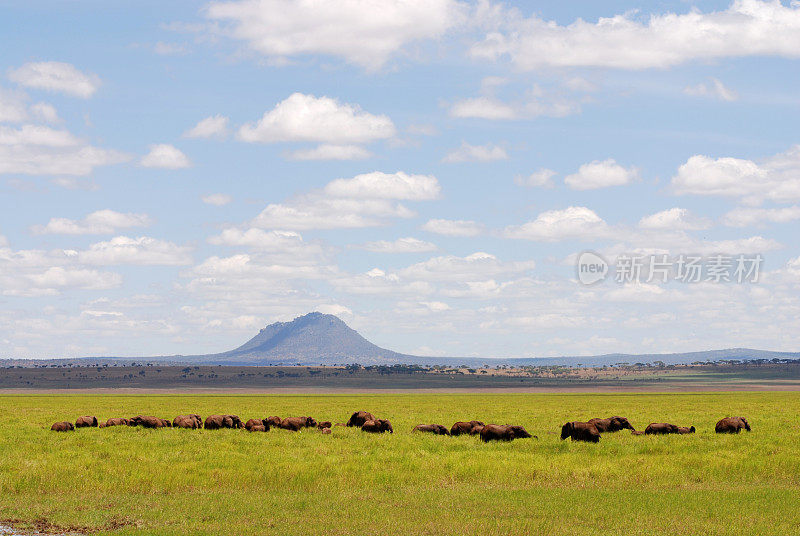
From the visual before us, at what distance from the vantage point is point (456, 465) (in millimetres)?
28141

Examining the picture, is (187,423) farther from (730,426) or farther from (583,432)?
(730,426)

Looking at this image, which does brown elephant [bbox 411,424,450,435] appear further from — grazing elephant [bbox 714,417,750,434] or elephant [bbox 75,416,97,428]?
elephant [bbox 75,416,97,428]

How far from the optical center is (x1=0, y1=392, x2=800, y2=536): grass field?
20.0 meters

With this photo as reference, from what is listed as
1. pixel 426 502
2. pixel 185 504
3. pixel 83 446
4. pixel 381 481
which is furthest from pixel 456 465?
pixel 83 446

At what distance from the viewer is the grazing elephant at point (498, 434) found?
34.6 m

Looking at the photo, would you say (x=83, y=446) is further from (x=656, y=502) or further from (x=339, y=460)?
(x=656, y=502)

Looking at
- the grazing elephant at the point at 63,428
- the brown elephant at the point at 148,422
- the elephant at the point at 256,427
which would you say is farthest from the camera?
the brown elephant at the point at 148,422

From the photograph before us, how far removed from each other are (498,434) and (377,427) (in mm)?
6625

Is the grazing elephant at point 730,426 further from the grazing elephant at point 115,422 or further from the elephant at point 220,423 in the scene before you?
the grazing elephant at point 115,422

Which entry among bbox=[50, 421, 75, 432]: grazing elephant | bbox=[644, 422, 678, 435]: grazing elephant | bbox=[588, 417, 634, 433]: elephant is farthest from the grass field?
bbox=[50, 421, 75, 432]: grazing elephant

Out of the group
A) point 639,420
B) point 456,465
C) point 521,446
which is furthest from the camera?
point 639,420

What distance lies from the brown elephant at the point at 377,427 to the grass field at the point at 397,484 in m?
2.27

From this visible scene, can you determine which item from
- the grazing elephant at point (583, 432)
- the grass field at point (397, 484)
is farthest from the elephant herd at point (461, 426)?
the grass field at point (397, 484)

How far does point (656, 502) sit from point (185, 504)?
12.7 metres
